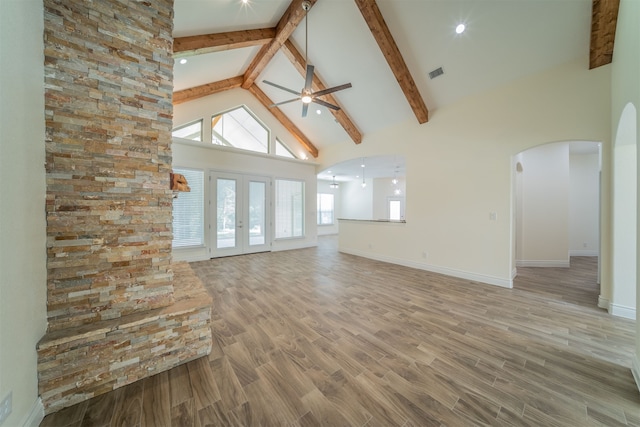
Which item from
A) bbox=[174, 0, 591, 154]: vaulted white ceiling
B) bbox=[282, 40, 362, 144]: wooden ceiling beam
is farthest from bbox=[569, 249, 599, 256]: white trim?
bbox=[282, 40, 362, 144]: wooden ceiling beam

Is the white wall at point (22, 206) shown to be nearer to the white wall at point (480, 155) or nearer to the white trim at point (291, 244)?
the white wall at point (480, 155)

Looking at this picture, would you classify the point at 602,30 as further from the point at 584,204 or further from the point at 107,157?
the point at 584,204

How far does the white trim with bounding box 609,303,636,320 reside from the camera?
2687mm

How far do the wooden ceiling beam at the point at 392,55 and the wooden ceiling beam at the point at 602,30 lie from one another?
224 centimetres

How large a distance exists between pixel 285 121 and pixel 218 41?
3321mm

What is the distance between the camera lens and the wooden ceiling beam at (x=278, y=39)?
13.3 feet

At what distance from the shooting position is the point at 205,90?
225 inches

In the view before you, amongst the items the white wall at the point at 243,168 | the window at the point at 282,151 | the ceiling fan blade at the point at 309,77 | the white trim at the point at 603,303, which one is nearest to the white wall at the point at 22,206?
the ceiling fan blade at the point at 309,77

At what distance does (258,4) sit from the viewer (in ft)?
12.5

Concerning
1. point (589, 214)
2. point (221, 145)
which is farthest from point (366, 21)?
point (589, 214)

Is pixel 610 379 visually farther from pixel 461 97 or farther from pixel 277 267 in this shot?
pixel 277 267

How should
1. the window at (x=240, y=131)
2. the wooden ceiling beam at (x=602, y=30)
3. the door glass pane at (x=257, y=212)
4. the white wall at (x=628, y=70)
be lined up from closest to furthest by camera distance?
the white wall at (x=628, y=70) < the wooden ceiling beam at (x=602, y=30) < the window at (x=240, y=131) < the door glass pane at (x=257, y=212)

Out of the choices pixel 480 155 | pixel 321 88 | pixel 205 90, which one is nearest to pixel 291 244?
pixel 321 88

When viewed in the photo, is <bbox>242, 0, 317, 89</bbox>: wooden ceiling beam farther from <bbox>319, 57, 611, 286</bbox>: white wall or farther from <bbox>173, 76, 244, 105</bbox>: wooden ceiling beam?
<bbox>319, 57, 611, 286</bbox>: white wall
